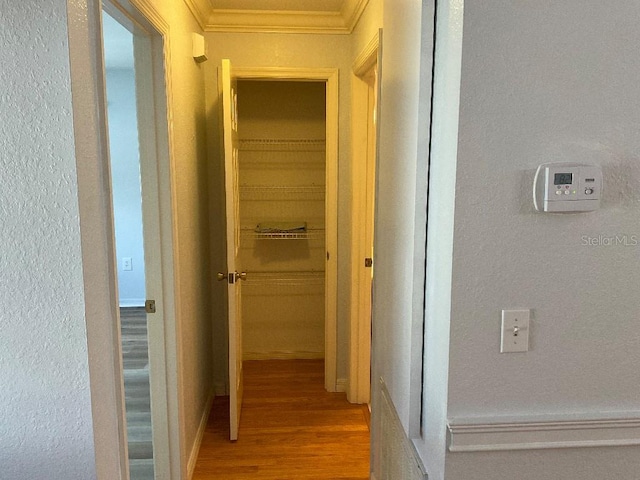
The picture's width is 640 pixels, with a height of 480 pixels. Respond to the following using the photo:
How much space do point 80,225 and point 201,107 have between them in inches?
75.5

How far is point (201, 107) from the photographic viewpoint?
9.35ft

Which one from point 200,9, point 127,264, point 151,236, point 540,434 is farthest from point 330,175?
point 127,264

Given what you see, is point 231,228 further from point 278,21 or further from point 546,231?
point 546,231

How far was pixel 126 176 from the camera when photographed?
4.98 meters

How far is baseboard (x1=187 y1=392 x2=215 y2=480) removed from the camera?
2403 millimetres

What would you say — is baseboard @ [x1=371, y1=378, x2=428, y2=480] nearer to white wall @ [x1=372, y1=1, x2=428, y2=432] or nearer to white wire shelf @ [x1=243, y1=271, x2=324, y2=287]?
white wall @ [x1=372, y1=1, x2=428, y2=432]

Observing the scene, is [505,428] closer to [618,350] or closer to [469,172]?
Answer: [618,350]

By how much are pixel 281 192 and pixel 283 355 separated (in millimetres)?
1336

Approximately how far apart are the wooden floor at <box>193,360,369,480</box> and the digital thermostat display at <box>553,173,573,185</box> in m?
1.88

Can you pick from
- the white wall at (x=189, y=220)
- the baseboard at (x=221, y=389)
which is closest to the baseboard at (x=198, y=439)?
the white wall at (x=189, y=220)

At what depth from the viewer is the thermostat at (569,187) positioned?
1165mm

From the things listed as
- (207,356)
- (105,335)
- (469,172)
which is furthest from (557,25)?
(207,356)

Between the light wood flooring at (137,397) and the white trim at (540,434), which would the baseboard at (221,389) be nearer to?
the light wood flooring at (137,397)

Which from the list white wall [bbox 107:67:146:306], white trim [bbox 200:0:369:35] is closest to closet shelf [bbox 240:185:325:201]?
white trim [bbox 200:0:369:35]
